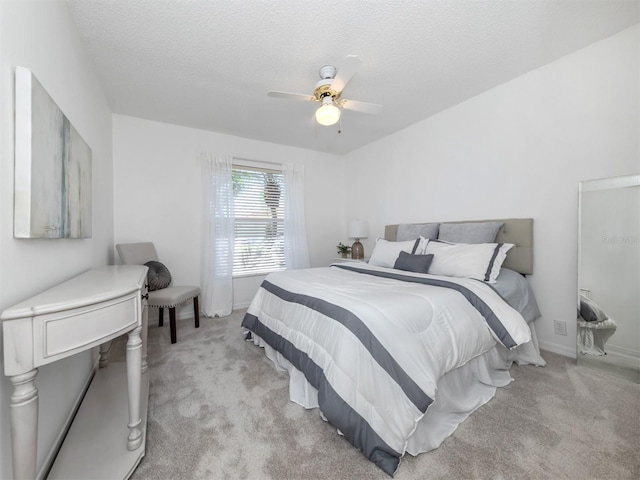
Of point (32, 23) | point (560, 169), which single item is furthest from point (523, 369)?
point (32, 23)

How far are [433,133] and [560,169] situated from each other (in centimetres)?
142

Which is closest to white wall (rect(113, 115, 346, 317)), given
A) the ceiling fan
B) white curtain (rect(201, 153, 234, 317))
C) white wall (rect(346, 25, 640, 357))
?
white curtain (rect(201, 153, 234, 317))

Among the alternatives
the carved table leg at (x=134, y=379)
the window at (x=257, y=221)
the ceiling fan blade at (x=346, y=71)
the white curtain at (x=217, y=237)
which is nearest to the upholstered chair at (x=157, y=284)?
the white curtain at (x=217, y=237)

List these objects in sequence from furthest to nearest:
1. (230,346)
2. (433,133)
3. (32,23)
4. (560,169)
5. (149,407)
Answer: (433,133) → (230,346) → (560,169) → (149,407) → (32,23)

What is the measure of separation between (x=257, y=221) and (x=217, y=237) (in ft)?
2.22

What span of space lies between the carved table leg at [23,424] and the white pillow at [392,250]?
274 cm

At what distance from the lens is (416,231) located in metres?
3.32

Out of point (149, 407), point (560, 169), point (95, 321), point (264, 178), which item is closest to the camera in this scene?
point (95, 321)

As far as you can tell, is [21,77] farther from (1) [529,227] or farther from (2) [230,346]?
(1) [529,227]

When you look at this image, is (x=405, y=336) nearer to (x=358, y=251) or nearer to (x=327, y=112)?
(x=327, y=112)

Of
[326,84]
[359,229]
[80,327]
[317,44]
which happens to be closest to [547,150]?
[326,84]

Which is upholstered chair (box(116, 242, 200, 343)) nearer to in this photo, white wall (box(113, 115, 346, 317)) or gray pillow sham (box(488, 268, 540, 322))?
white wall (box(113, 115, 346, 317))

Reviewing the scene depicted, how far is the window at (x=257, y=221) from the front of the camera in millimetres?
4051

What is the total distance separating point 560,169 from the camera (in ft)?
7.69
